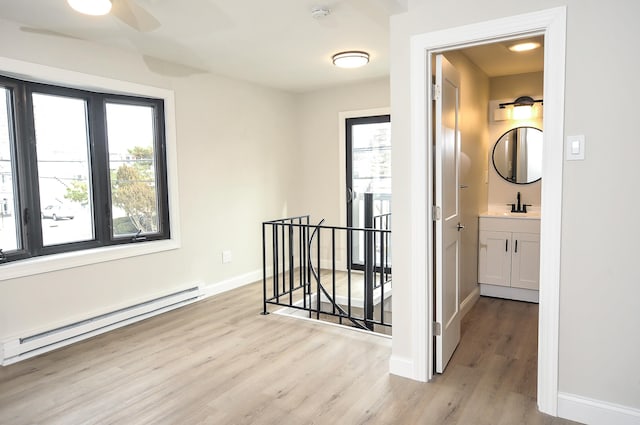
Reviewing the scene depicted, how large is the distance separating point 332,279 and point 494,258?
1.76m

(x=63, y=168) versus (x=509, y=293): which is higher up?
(x=63, y=168)

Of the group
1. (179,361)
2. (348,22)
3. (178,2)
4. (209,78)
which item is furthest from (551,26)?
(209,78)

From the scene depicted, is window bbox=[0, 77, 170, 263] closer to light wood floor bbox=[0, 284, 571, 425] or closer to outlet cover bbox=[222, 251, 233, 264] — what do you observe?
outlet cover bbox=[222, 251, 233, 264]

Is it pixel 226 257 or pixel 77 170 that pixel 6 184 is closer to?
pixel 77 170

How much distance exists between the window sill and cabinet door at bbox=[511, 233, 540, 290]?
134 inches

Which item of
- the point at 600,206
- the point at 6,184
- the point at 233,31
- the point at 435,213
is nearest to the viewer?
the point at 600,206

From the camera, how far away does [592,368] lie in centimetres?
214

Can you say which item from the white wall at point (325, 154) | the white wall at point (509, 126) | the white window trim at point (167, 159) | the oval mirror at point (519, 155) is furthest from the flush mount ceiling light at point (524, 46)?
the white window trim at point (167, 159)

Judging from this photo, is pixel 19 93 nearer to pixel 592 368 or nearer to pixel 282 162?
pixel 282 162

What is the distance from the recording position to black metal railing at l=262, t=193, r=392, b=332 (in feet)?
12.2

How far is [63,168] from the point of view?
3.45 meters

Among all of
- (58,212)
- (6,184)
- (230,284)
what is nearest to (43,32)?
(6,184)

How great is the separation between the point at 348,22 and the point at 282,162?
8.97 ft

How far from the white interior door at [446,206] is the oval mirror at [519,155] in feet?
6.40
